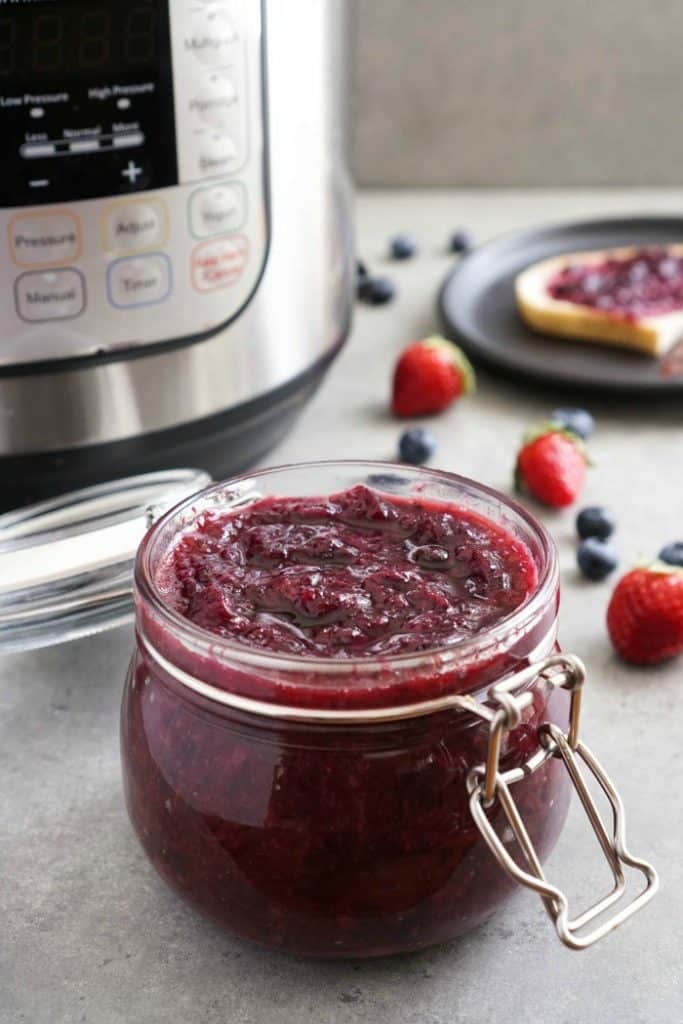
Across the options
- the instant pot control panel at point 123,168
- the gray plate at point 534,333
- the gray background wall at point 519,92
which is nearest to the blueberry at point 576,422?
the gray plate at point 534,333

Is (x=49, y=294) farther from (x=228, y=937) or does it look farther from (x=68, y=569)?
(x=228, y=937)

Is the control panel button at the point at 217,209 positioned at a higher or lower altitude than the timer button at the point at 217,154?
lower

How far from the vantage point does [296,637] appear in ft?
2.08

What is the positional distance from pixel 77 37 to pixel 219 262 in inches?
7.5

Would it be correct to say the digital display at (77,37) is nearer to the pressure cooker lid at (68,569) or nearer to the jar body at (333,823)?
the pressure cooker lid at (68,569)

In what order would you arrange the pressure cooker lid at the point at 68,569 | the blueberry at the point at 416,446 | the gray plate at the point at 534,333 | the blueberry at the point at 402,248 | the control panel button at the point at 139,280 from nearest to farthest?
the pressure cooker lid at the point at 68,569 → the control panel button at the point at 139,280 → the blueberry at the point at 416,446 → the gray plate at the point at 534,333 → the blueberry at the point at 402,248

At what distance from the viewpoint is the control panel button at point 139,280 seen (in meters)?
0.92

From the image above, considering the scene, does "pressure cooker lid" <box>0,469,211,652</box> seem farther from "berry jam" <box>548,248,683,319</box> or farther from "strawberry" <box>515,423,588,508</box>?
"berry jam" <box>548,248,683,319</box>

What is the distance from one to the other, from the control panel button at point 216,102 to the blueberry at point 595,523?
418 millimetres

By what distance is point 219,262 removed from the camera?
97 centimetres

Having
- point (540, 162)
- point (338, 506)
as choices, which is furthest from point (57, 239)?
point (540, 162)

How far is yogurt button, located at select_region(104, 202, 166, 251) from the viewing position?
90 centimetres

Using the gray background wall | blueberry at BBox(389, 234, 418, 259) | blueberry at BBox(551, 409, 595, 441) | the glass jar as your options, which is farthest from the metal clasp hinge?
the gray background wall

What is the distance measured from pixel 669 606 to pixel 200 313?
396 millimetres
